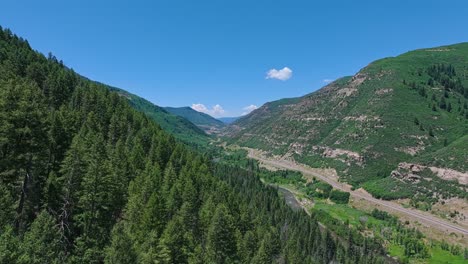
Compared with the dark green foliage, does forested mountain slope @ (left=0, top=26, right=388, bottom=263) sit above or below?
above

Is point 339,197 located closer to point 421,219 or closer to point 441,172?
point 421,219

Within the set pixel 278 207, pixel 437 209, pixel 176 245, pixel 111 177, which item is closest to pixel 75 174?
pixel 111 177

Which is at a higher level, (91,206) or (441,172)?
(91,206)

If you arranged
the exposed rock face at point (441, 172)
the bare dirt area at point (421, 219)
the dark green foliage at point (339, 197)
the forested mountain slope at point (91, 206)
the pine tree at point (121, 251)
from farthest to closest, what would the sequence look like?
the dark green foliage at point (339, 197), the exposed rock face at point (441, 172), the bare dirt area at point (421, 219), the forested mountain slope at point (91, 206), the pine tree at point (121, 251)

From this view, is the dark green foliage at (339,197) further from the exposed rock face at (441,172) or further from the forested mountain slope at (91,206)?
the forested mountain slope at (91,206)

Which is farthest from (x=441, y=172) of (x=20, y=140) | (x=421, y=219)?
(x=20, y=140)

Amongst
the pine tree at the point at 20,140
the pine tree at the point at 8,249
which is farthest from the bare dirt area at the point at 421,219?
the pine tree at the point at 8,249

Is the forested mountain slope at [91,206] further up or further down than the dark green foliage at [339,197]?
further up

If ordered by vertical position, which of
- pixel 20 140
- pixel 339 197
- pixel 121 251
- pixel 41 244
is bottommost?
pixel 339 197

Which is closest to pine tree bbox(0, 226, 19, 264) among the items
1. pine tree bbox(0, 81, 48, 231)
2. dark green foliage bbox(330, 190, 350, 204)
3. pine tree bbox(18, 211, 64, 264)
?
pine tree bbox(18, 211, 64, 264)

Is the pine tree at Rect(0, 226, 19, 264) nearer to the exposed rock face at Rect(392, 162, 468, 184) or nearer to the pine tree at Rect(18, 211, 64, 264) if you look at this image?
the pine tree at Rect(18, 211, 64, 264)

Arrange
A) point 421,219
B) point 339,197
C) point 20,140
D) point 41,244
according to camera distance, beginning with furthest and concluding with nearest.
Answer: point 339,197 < point 421,219 < point 20,140 < point 41,244

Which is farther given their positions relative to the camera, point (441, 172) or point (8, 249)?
point (441, 172)

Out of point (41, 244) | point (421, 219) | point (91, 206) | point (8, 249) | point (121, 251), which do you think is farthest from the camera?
point (421, 219)
